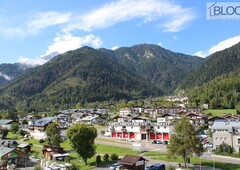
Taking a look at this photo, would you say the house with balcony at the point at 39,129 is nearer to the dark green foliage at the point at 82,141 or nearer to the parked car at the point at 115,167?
the dark green foliage at the point at 82,141

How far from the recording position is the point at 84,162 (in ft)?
198

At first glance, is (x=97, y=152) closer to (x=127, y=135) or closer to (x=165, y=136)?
(x=127, y=135)

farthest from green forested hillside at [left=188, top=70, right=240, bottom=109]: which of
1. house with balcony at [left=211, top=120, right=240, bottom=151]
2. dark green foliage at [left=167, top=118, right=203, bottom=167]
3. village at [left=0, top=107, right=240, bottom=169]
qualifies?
dark green foliage at [left=167, top=118, right=203, bottom=167]

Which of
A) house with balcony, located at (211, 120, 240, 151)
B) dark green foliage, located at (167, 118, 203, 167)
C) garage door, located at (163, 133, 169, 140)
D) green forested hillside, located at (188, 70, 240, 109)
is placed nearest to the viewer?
dark green foliage, located at (167, 118, 203, 167)

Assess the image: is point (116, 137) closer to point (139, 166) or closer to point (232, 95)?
point (139, 166)

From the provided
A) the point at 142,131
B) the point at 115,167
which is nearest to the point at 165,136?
the point at 142,131

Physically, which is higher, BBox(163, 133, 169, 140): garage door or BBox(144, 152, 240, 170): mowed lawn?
BBox(163, 133, 169, 140): garage door

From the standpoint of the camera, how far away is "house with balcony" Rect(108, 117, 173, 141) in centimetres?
8244

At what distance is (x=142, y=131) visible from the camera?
84688 millimetres

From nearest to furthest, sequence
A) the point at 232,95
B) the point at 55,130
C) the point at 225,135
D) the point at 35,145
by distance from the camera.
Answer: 1. the point at 225,135
2. the point at 55,130
3. the point at 35,145
4. the point at 232,95

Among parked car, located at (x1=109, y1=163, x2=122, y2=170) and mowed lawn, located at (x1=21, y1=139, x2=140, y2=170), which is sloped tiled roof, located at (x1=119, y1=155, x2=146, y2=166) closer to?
parked car, located at (x1=109, y1=163, x2=122, y2=170)

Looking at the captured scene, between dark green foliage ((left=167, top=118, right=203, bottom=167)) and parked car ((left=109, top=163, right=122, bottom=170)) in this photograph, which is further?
parked car ((left=109, top=163, right=122, bottom=170))

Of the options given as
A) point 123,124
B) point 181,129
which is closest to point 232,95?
point 123,124

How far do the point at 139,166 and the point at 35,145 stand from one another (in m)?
42.7
